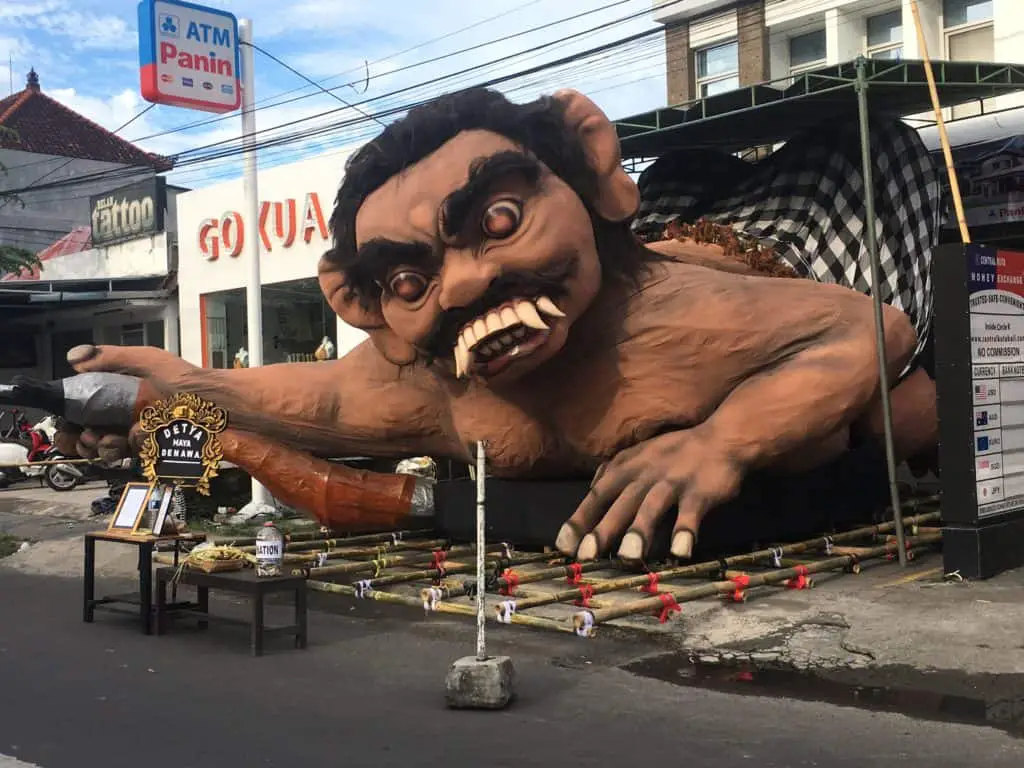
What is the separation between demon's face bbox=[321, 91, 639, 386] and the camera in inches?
265

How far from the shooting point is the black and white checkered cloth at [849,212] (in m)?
9.68

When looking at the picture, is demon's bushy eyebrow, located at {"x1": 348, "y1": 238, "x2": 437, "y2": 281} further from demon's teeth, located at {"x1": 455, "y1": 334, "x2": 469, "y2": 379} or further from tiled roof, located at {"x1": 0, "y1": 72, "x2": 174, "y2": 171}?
tiled roof, located at {"x1": 0, "y1": 72, "x2": 174, "y2": 171}

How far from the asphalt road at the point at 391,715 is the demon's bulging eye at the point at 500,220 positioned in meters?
2.33

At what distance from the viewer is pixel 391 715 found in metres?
4.58

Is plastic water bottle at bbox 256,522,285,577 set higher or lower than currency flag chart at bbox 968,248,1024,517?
lower

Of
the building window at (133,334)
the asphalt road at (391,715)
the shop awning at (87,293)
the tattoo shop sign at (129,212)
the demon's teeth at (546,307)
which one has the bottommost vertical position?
the asphalt road at (391,715)

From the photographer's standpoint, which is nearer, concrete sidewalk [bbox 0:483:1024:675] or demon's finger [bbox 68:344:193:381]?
concrete sidewalk [bbox 0:483:1024:675]

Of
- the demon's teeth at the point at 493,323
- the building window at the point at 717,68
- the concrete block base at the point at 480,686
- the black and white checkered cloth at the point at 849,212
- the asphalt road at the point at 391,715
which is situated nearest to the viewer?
the asphalt road at the point at 391,715

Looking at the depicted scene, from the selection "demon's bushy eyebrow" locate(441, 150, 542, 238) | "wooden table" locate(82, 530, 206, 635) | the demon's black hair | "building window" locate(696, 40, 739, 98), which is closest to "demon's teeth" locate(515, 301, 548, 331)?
"demon's bushy eyebrow" locate(441, 150, 542, 238)

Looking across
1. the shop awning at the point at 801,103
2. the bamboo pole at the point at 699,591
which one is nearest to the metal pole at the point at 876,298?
the shop awning at the point at 801,103

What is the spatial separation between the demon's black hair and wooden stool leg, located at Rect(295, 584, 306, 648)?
2.22 meters

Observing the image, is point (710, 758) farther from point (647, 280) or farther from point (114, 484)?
point (114, 484)

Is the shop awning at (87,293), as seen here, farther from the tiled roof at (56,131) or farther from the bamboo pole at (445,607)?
the bamboo pole at (445,607)

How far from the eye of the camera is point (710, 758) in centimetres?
390
